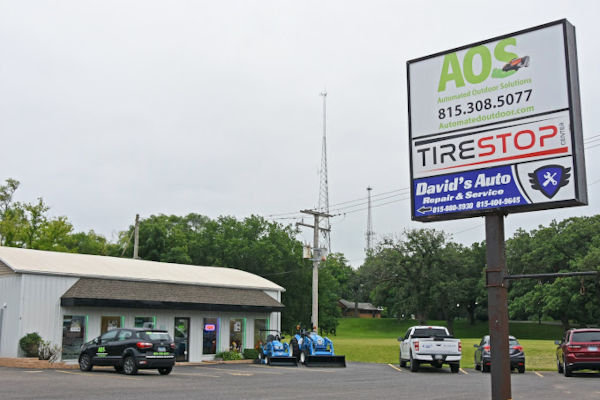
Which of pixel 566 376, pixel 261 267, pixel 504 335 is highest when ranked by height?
pixel 261 267

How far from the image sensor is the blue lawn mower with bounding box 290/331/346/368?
1136 inches

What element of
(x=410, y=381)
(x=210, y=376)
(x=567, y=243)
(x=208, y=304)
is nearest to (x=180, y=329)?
(x=208, y=304)

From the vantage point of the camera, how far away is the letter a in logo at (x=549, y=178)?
9038 mm

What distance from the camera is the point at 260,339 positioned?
3578 cm

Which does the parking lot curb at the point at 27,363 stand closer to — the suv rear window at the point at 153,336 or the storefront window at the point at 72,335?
the storefront window at the point at 72,335

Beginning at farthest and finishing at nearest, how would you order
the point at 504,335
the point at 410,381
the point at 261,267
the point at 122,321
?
the point at 261,267 < the point at 122,321 < the point at 410,381 < the point at 504,335

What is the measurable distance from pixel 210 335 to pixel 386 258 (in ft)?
155

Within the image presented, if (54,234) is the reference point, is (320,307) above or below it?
below

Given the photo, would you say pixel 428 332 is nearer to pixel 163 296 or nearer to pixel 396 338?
pixel 163 296

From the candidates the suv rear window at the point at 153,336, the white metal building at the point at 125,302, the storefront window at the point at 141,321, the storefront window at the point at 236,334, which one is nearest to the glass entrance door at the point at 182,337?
the white metal building at the point at 125,302

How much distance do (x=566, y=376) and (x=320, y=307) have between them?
1464 inches

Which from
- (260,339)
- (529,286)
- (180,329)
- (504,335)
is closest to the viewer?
(504,335)

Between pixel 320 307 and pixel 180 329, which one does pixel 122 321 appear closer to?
pixel 180 329

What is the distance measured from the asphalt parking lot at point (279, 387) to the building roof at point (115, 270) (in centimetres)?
760
